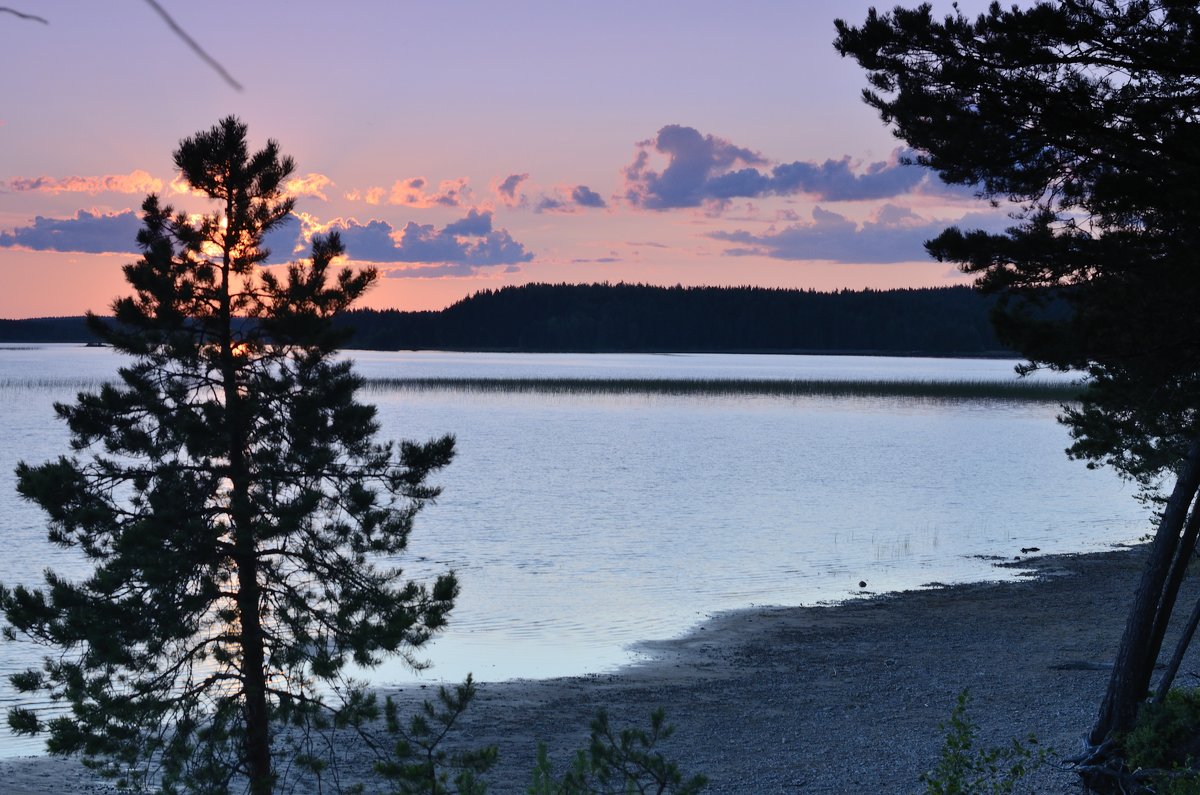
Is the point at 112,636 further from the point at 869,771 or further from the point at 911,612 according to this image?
the point at 911,612

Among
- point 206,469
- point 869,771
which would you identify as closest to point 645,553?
point 869,771

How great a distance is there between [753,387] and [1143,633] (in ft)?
369

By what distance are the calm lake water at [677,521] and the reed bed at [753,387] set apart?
35772 millimetres

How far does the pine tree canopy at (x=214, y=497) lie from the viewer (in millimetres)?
10859

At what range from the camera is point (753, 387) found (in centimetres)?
12288

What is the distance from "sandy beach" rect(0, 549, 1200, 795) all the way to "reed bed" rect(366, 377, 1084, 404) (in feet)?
288

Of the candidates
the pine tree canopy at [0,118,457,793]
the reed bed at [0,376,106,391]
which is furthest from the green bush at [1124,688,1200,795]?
the reed bed at [0,376,106,391]

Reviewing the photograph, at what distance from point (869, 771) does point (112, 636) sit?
7.86 m

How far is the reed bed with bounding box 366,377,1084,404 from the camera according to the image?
367 ft

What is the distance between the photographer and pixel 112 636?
1089 cm

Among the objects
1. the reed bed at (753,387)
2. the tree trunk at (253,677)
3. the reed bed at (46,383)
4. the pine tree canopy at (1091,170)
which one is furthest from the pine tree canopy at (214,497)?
the reed bed at (753,387)

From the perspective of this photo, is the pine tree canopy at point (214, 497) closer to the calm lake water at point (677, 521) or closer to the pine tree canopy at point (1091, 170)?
the calm lake water at point (677, 521)

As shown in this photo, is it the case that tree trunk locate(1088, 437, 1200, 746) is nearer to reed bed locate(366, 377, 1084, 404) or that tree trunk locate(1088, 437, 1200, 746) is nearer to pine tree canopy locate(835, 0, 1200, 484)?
pine tree canopy locate(835, 0, 1200, 484)

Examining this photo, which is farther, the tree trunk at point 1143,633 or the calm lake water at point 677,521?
the calm lake water at point 677,521
